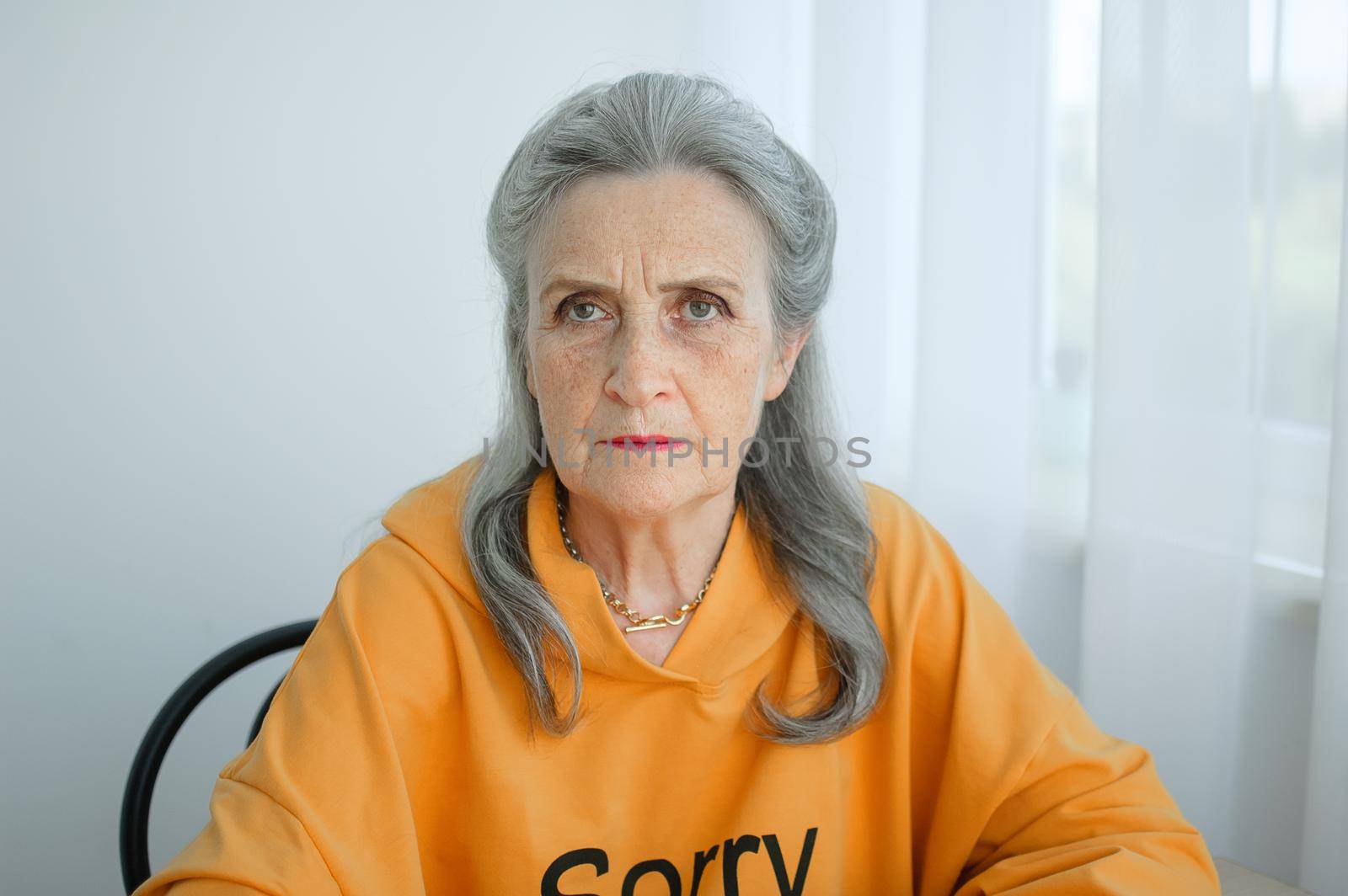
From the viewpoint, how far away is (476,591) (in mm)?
1272

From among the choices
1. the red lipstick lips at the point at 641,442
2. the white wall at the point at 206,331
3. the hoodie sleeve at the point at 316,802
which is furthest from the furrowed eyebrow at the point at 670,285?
the white wall at the point at 206,331

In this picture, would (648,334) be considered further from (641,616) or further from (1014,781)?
(1014,781)

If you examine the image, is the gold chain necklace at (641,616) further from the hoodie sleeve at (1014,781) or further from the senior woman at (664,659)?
the hoodie sleeve at (1014,781)

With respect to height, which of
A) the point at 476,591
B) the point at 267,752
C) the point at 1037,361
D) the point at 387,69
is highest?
the point at 387,69

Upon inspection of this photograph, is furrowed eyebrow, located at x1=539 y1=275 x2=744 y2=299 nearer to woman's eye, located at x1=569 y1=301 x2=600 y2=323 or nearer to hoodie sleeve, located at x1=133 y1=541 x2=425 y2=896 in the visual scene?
woman's eye, located at x1=569 y1=301 x2=600 y2=323

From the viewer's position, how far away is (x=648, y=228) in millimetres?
1173

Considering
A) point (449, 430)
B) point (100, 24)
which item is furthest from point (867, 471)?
point (100, 24)

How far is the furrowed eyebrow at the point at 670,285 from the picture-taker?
1.18 metres

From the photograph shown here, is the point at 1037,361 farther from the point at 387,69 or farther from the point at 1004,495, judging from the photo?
the point at 387,69

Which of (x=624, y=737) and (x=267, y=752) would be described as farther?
(x=624, y=737)

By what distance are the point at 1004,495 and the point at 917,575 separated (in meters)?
0.59

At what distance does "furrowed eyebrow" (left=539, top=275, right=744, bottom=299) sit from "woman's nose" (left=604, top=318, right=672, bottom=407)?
4 cm

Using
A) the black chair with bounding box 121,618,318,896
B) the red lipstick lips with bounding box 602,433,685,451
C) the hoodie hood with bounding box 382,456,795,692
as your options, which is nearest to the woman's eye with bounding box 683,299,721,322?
the red lipstick lips with bounding box 602,433,685,451

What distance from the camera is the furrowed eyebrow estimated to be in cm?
118
